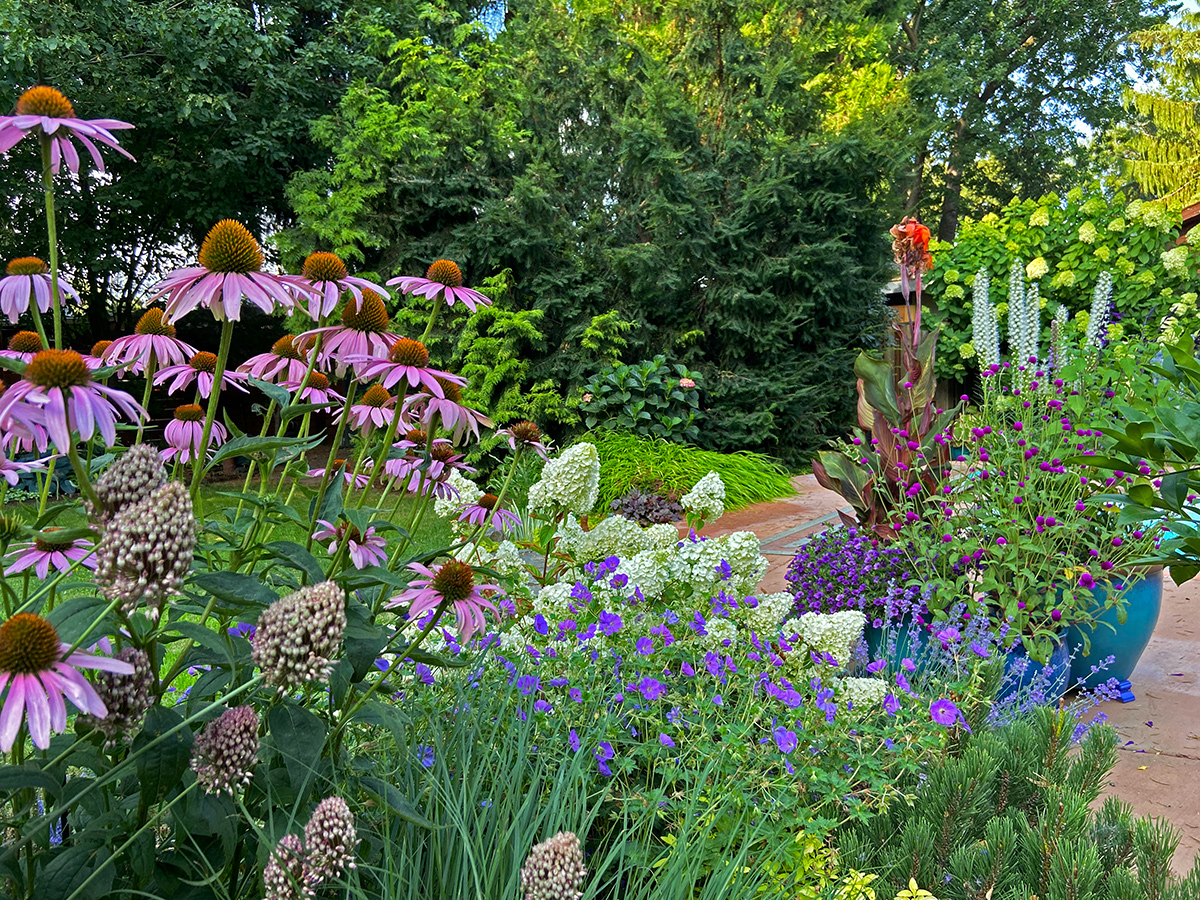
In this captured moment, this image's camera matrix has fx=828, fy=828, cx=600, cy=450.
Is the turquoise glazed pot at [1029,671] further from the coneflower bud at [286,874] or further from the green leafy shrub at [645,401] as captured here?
the green leafy shrub at [645,401]

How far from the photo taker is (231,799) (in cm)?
104

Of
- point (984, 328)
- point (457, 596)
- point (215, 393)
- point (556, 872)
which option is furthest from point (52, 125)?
point (984, 328)

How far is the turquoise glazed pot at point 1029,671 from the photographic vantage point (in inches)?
102

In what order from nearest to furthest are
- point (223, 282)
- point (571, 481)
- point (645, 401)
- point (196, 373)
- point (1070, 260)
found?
point (223, 282) → point (196, 373) → point (571, 481) → point (645, 401) → point (1070, 260)

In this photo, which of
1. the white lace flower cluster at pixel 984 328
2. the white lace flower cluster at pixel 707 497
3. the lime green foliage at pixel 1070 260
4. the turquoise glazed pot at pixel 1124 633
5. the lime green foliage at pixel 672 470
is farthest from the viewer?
the lime green foliage at pixel 1070 260

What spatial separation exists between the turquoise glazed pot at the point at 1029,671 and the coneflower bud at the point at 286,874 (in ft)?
7.36

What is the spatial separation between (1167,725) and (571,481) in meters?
2.18

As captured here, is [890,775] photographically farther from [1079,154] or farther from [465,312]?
[1079,154]

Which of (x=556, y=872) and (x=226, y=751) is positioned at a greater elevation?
(x=226, y=751)

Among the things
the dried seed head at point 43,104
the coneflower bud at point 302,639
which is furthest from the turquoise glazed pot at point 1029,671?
the dried seed head at point 43,104

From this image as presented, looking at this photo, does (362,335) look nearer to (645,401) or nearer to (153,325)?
(153,325)

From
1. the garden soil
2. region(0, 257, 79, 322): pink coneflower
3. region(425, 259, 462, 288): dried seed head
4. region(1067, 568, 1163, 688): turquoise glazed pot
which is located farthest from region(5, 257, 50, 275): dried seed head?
region(1067, 568, 1163, 688): turquoise glazed pot

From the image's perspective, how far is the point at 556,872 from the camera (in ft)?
2.89

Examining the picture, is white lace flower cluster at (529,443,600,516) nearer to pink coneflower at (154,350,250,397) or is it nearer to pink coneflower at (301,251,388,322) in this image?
pink coneflower at (154,350,250,397)
